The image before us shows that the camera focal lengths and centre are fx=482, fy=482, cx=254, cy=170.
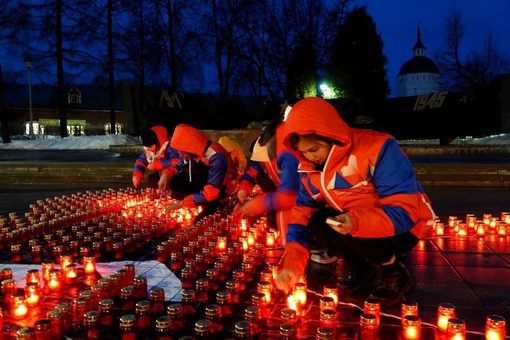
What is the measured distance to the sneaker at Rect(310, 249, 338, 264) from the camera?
3537 mm

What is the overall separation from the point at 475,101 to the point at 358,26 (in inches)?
370

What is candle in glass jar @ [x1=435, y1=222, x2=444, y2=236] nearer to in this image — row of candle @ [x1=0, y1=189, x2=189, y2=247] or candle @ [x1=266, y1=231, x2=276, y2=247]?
candle @ [x1=266, y1=231, x2=276, y2=247]

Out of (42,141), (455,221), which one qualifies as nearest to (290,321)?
(455,221)

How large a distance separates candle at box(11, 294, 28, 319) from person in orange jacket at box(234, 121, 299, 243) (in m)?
1.51

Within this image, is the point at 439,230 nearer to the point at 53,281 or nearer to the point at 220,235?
the point at 220,235

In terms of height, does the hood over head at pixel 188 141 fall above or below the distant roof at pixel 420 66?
below

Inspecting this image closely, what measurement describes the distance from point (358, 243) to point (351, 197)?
0.27m

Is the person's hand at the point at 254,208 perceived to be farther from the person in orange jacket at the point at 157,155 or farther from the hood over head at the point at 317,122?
the person in orange jacket at the point at 157,155

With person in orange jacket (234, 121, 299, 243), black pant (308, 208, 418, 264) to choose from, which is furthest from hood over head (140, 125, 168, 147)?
black pant (308, 208, 418, 264)

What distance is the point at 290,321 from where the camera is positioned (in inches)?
98.3

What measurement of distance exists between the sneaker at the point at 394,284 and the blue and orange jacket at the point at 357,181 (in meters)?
0.25

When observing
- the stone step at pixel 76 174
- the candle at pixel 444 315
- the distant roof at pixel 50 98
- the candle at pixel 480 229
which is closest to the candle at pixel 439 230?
the candle at pixel 480 229

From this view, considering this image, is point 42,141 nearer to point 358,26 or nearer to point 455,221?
point 358,26

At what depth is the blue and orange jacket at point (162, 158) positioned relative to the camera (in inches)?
249
